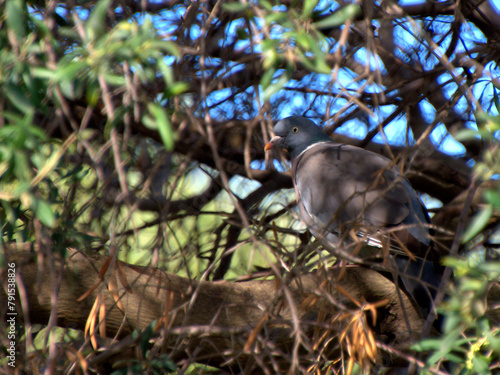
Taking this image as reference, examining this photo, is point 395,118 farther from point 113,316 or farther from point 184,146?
point 113,316

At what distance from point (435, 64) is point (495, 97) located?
43.2 inches

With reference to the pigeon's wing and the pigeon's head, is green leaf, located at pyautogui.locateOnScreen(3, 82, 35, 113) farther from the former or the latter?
the pigeon's head

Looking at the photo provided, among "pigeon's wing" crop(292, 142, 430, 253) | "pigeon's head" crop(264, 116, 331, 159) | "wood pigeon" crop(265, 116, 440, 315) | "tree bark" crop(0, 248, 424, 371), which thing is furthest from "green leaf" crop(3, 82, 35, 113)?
"pigeon's head" crop(264, 116, 331, 159)

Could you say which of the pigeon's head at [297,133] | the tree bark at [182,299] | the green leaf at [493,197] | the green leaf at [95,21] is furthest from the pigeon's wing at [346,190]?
the green leaf at [95,21]

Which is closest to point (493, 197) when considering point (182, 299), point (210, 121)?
point (210, 121)

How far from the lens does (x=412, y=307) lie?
9.34ft

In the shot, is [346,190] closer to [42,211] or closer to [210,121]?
[210,121]

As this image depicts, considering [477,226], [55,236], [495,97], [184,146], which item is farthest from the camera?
[184,146]

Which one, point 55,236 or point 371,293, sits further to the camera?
point 371,293

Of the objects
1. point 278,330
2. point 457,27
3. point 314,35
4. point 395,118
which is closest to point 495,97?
point 457,27

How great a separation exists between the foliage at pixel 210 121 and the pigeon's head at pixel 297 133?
13 centimetres

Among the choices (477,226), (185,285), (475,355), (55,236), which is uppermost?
(477,226)

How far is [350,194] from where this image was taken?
3342mm

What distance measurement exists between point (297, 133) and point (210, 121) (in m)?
2.23
